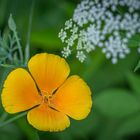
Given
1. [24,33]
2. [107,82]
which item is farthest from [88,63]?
[24,33]

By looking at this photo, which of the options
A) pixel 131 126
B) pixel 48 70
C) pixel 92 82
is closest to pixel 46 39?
pixel 92 82

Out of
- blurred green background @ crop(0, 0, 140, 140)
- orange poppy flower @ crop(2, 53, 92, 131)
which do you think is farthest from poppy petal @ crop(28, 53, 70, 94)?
blurred green background @ crop(0, 0, 140, 140)

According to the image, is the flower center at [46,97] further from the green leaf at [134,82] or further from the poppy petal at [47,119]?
the green leaf at [134,82]

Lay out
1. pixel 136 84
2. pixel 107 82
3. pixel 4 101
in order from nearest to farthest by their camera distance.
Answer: pixel 4 101, pixel 136 84, pixel 107 82

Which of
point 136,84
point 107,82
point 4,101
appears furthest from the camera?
point 107,82

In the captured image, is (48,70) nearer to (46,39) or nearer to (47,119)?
(47,119)

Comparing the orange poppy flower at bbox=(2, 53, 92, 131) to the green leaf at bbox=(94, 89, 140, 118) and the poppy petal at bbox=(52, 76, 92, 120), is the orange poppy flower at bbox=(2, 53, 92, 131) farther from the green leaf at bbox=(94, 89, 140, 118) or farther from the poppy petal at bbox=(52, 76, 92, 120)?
the green leaf at bbox=(94, 89, 140, 118)

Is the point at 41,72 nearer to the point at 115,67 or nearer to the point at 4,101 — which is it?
the point at 4,101

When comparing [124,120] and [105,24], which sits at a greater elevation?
[105,24]
